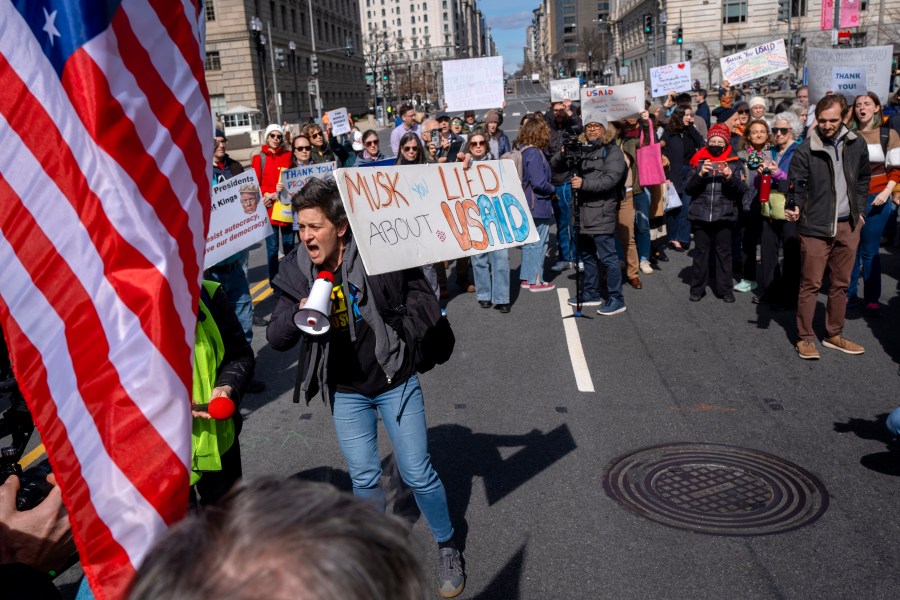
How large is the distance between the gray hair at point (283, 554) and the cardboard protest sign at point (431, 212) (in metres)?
2.36

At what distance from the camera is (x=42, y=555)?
72.2 inches

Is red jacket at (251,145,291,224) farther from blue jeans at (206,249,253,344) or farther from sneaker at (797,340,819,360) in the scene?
sneaker at (797,340,819,360)

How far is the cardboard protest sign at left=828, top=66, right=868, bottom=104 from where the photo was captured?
10.7 metres

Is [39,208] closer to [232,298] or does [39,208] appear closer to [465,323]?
[232,298]

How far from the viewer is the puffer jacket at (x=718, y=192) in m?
8.67

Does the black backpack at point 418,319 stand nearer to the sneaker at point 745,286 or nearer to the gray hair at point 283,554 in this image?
the gray hair at point 283,554

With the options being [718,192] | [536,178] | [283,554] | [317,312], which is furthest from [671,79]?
[283,554]

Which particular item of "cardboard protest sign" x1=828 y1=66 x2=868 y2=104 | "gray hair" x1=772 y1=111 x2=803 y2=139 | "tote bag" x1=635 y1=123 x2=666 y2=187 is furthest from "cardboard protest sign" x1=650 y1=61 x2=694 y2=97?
"gray hair" x1=772 y1=111 x2=803 y2=139

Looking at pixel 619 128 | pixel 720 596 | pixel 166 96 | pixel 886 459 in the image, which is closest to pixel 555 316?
pixel 619 128

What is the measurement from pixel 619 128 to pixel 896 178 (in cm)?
307

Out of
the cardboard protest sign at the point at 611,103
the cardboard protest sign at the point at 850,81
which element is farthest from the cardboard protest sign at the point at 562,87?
the cardboard protest sign at the point at 611,103

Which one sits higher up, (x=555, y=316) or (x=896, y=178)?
(x=896, y=178)

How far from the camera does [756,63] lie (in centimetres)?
1692

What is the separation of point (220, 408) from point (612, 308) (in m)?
6.15
